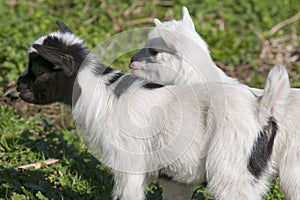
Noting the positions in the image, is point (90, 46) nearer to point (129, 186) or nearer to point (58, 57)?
point (58, 57)

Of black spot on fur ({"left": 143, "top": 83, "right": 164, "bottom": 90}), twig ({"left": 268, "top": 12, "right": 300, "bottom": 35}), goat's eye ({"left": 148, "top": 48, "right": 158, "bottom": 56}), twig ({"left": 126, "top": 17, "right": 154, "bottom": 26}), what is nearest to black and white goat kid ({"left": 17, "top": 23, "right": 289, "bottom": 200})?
black spot on fur ({"left": 143, "top": 83, "right": 164, "bottom": 90})

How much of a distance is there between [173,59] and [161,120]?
0.80 meters

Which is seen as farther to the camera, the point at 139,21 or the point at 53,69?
the point at 139,21

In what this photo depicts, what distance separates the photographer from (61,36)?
476 cm

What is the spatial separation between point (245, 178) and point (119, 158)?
0.88 meters

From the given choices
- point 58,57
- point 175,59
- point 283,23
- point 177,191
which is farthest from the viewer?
point 283,23

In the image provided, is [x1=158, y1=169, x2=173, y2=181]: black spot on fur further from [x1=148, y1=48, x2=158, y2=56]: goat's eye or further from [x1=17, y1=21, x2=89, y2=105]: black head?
[x1=148, y1=48, x2=158, y2=56]: goat's eye

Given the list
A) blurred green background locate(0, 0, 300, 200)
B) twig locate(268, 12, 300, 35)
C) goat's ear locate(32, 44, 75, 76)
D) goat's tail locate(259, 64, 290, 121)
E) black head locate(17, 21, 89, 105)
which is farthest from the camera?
twig locate(268, 12, 300, 35)

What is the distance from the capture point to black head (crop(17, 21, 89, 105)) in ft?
15.2

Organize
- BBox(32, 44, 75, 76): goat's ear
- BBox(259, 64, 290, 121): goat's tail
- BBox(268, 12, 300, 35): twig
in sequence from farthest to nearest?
BBox(268, 12, 300, 35): twig < BBox(32, 44, 75, 76): goat's ear < BBox(259, 64, 290, 121): goat's tail

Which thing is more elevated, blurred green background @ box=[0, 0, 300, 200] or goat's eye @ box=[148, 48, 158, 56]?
goat's eye @ box=[148, 48, 158, 56]

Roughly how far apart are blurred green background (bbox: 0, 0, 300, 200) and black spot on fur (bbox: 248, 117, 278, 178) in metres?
1.27

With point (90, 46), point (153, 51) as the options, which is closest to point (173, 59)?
point (153, 51)

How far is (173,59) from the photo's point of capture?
5.15m
